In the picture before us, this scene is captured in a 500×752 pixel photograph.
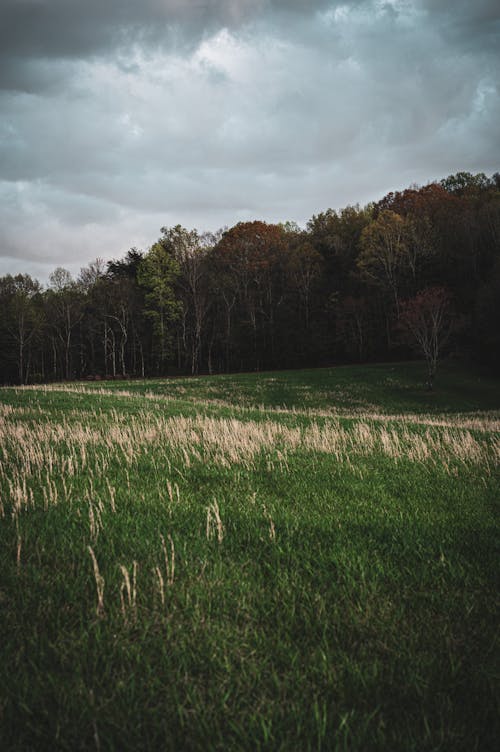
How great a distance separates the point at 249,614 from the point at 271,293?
60644 millimetres

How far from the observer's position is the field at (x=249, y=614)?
1873 mm

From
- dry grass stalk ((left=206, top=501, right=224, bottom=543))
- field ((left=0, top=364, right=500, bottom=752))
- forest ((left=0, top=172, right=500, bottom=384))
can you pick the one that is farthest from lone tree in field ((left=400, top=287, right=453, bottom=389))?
dry grass stalk ((left=206, top=501, right=224, bottom=543))

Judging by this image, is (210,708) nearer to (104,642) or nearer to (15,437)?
(104,642)

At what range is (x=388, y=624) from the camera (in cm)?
259

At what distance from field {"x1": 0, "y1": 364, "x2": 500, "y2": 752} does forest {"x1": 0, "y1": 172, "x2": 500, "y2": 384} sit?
49990mm

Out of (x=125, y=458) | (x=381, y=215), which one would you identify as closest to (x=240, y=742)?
(x=125, y=458)

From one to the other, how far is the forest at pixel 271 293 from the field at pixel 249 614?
50.0 meters

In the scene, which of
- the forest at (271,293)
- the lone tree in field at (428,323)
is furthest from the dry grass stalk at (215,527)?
the forest at (271,293)

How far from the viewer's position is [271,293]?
61250 millimetres

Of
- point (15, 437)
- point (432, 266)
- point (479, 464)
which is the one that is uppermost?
point (432, 266)

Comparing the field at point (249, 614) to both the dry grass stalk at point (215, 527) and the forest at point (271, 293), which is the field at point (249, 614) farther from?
the forest at point (271, 293)

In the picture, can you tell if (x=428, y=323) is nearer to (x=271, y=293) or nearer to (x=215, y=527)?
(x=271, y=293)

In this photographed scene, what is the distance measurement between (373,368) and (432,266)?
77.3ft

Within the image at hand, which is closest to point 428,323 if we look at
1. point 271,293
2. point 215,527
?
point 271,293
